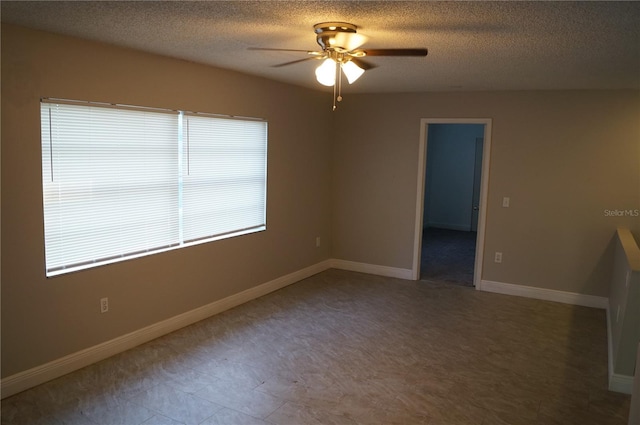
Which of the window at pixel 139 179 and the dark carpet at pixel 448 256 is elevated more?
the window at pixel 139 179

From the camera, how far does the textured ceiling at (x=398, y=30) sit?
2322 millimetres

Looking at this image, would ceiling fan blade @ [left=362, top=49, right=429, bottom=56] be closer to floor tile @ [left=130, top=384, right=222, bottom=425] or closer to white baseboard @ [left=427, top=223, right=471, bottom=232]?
floor tile @ [left=130, top=384, right=222, bottom=425]

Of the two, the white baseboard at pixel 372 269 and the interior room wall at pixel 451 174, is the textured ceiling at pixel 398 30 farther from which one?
the interior room wall at pixel 451 174

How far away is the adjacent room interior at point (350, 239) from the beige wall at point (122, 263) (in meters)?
0.02

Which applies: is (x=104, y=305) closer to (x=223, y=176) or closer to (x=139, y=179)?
(x=139, y=179)

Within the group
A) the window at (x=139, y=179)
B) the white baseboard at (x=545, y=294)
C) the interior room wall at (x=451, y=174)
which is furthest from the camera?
the interior room wall at (x=451, y=174)

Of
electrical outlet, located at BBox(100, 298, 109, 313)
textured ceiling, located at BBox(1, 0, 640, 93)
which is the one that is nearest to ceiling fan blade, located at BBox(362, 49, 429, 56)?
textured ceiling, located at BBox(1, 0, 640, 93)

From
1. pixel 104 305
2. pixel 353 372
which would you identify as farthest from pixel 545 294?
pixel 104 305

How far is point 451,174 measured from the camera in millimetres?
9695

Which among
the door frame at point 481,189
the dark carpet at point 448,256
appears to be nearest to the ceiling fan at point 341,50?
the door frame at point 481,189

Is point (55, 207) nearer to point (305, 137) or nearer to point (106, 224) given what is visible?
point (106, 224)

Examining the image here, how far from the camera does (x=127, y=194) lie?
12.4ft

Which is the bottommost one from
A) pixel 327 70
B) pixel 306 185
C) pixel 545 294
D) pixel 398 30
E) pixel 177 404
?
pixel 177 404

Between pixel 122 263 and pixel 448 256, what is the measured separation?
16.9ft
